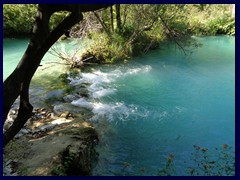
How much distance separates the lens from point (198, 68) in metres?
13.2

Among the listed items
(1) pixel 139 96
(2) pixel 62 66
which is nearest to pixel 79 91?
(1) pixel 139 96

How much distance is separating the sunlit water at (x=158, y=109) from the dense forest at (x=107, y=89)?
0.04 meters

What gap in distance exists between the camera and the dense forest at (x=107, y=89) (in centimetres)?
448

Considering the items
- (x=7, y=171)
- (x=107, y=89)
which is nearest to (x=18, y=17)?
(x=107, y=89)

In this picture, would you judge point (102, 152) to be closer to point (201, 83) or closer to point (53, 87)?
point (53, 87)

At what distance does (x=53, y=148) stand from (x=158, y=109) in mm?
4412

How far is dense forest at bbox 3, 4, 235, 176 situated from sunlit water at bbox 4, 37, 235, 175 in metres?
0.04

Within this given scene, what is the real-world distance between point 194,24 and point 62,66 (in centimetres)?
998

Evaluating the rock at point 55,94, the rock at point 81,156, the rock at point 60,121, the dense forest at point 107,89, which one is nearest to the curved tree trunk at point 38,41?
the dense forest at point 107,89

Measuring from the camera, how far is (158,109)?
8961 mm

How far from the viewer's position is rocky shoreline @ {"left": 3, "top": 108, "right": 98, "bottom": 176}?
15.3 feet

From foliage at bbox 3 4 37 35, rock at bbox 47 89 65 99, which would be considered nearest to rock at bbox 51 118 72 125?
rock at bbox 47 89 65 99

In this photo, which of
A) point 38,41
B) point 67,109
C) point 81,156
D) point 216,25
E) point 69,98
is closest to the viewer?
point 38,41

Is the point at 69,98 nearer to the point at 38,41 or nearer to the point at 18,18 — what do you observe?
the point at 38,41
